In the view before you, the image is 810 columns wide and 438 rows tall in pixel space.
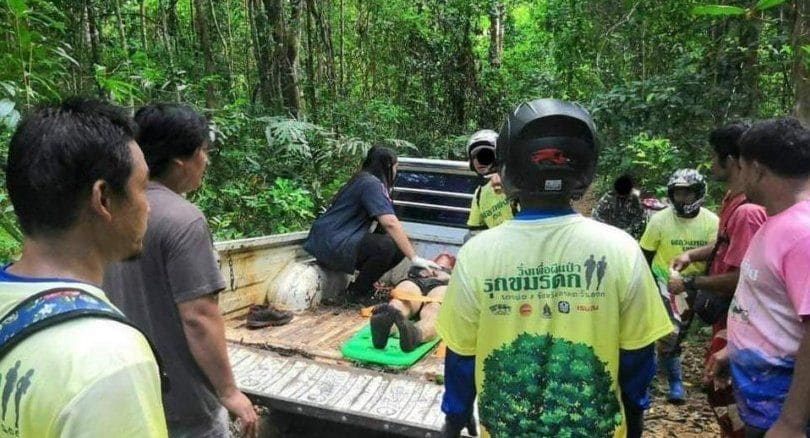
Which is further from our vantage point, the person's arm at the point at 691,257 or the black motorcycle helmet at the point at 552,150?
the person's arm at the point at 691,257

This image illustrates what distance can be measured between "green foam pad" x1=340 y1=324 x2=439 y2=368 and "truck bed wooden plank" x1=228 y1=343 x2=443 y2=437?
0.13 metres

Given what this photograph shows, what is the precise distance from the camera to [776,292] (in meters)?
1.98

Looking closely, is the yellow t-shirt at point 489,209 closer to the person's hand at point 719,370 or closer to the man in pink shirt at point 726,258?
the man in pink shirt at point 726,258

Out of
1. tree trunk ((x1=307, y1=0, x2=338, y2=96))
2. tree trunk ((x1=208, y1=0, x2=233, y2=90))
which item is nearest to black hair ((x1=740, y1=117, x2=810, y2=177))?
tree trunk ((x1=208, y1=0, x2=233, y2=90))

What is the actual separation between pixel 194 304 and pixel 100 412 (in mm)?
1152

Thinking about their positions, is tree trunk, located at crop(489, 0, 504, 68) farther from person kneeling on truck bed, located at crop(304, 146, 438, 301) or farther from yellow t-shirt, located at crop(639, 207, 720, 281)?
yellow t-shirt, located at crop(639, 207, 720, 281)

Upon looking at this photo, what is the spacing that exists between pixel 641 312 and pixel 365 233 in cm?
347

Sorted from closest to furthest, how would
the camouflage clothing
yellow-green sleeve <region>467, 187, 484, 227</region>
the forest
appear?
yellow-green sleeve <region>467, 187, 484, 227</region>, the camouflage clothing, the forest

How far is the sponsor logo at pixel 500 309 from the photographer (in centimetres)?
168

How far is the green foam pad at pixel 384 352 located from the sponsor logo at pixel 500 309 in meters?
1.90

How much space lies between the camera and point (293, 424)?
3779mm

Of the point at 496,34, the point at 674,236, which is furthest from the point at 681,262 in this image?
the point at 496,34

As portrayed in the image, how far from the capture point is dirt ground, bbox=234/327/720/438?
3.63 m

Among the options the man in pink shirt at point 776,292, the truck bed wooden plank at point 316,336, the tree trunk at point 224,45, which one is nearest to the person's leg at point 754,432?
the man in pink shirt at point 776,292
